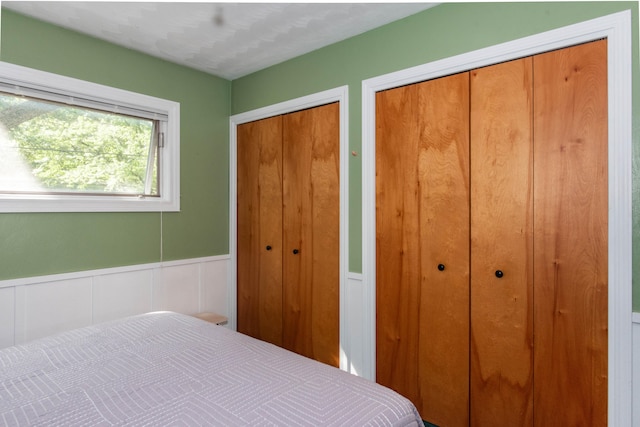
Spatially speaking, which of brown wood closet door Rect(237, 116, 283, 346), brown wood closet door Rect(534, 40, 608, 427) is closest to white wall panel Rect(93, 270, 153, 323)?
brown wood closet door Rect(237, 116, 283, 346)

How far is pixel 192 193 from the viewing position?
9.90 feet

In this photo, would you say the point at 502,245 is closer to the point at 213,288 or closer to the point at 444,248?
the point at 444,248

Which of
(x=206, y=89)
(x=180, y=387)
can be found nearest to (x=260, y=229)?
(x=206, y=89)

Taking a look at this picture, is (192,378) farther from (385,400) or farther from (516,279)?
(516,279)

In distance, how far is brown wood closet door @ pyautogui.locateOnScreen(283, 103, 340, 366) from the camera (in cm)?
258

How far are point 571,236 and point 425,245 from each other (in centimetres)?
70

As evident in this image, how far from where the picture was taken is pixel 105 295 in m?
2.51

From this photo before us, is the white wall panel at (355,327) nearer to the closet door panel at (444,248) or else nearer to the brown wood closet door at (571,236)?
the closet door panel at (444,248)

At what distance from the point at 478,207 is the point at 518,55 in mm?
760

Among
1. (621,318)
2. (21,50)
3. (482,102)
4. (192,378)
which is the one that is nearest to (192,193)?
(21,50)

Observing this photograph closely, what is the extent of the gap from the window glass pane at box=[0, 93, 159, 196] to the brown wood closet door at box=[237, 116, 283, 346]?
27.6 inches

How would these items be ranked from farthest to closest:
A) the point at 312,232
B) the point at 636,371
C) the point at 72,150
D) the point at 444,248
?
the point at 312,232, the point at 72,150, the point at 444,248, the point at 636,371

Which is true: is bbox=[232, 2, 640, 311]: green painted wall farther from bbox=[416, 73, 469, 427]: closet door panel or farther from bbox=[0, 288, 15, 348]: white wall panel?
bbox=[0, 288, 15, 348]: white wall panel

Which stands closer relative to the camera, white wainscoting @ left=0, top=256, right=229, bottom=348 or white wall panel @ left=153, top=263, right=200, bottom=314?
white wainscoting @ left=0, top=256, right=229, bottom=348
